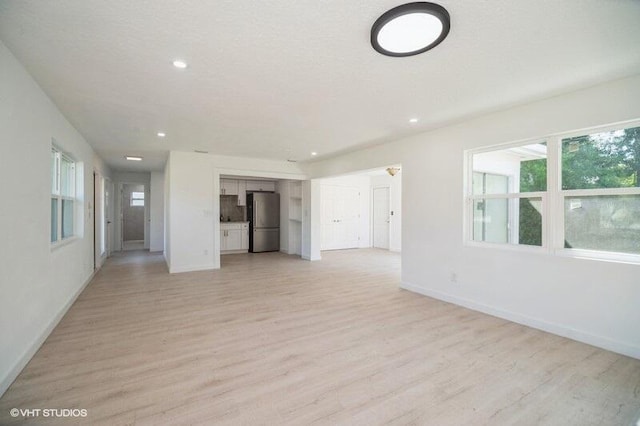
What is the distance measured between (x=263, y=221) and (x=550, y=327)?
22.8 feet

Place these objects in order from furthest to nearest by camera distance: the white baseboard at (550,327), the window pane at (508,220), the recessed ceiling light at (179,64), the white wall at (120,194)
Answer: the white wall at (120,194)
the window pane at (508,220)
the white baseboard at (550,327)
the recessed ceiling light at (179,64)

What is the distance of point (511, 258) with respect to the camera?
332 centimetres

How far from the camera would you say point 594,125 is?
2713 mm

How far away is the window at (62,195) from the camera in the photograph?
11.0 ft

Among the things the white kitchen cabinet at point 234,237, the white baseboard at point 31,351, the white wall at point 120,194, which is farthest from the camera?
the white wall at point 120,194

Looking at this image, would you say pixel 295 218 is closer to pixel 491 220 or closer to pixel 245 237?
pixel 245 237

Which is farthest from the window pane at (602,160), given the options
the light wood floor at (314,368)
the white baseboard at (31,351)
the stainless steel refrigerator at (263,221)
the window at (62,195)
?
the stainless steel refrigerator at (263,221)

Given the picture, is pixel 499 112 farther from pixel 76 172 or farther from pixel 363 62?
pixel 76 172

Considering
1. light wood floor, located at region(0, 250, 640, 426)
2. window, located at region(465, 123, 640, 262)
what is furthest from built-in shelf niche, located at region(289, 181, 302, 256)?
window, located at region(465, 123, 640, 262)

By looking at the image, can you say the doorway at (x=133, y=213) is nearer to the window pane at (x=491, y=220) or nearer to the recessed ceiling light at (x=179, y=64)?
the recessed ceiling light at (x=179, y=64)

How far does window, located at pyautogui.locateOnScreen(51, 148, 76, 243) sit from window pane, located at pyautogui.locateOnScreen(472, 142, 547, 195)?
504 centimetres

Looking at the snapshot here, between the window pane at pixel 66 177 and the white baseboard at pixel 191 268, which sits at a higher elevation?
the window pane at pixel 66 177

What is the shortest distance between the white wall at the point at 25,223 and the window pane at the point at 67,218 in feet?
1.96

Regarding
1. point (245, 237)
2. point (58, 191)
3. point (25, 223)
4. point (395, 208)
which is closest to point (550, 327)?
point (25, 223)
